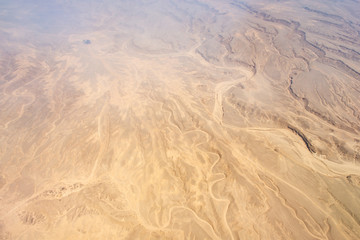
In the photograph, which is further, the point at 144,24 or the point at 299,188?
the point at 144,24

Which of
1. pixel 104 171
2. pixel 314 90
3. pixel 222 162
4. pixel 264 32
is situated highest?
pixel 264 32

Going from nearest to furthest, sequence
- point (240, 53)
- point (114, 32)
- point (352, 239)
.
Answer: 1. point (352, 239)
2. point (240, 53)
3. point (114, 32)

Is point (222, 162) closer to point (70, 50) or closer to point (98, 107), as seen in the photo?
point (98, 107)

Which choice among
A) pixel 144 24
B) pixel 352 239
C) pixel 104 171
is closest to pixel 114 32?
pixel 144 24

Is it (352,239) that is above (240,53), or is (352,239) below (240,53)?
below

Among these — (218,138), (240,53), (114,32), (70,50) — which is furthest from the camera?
(114,32)

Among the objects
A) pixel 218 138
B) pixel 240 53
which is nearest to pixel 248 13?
pixel 240 53
